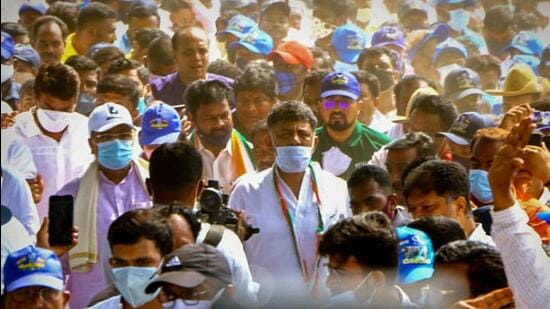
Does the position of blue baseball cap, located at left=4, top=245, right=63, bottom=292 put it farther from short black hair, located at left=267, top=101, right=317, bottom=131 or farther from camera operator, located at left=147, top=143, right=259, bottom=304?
short black hair, located at left=267, top=101, right=317, bottom=131

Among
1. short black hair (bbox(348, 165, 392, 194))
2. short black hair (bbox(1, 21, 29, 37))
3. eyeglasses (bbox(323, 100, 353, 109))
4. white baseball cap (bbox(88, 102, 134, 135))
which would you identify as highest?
short black hair (bbox(1, 21, 29, 37))

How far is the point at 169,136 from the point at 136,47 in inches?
21.8

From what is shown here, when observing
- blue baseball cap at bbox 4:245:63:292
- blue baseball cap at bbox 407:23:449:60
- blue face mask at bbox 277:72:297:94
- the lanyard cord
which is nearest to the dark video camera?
the lanyard cord

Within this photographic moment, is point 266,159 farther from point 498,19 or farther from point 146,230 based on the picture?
point 498,19

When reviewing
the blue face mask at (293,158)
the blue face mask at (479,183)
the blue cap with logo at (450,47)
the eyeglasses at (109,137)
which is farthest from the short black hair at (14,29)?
the blue cap with logo at (450,47)

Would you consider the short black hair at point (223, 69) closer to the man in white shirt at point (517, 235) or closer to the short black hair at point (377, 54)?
the short black hair at point (377, 54)

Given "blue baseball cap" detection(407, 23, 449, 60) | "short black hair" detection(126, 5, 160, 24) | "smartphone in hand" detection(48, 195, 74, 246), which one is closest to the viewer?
"smartphone in hand" detection(48, 195, 74, 246)

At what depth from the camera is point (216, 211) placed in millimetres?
4820

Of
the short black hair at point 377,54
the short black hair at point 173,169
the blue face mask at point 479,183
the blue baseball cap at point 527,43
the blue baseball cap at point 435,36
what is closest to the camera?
the short black hair at point 173,169

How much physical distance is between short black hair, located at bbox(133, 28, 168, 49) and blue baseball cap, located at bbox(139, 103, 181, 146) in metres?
0.45

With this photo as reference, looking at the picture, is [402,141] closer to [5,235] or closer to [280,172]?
[280,172]

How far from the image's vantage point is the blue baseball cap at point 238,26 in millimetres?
5766

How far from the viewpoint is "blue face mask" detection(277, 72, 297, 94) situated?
18.2ft

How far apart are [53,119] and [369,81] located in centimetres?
120
